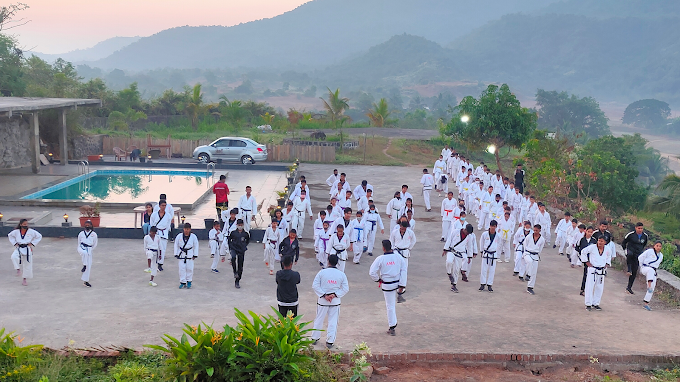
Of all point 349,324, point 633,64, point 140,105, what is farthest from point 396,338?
point 633,64

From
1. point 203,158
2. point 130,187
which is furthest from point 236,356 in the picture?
point 203,158

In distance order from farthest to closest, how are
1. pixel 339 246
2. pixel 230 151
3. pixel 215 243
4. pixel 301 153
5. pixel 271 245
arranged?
pixel 301 153
pixel 230 151
pixel 271 245
pixel 215 243
pixel 339 246

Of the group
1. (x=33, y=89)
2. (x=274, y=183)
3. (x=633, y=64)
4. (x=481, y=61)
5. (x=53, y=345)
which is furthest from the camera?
(x=481, y=61)

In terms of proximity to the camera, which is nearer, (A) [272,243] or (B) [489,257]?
(B) [489,257]

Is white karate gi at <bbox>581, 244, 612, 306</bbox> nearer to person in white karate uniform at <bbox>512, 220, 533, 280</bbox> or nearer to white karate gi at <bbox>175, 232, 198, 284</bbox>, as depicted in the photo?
person in white karate uniform at <bbox>512, 220, 533, 280</bbox>

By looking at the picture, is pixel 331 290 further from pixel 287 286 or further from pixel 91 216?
pixel 91 216

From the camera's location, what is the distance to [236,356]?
678cm

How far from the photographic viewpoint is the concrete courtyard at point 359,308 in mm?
8867

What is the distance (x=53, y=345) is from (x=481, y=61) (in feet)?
586

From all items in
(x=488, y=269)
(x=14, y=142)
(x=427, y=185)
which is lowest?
(x=488, y=269)

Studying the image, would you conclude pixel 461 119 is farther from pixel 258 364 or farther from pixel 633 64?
pixel 633 64

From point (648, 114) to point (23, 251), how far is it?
4467 inches

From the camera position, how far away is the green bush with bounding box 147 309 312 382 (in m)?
6.68

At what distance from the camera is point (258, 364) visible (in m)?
6.80
